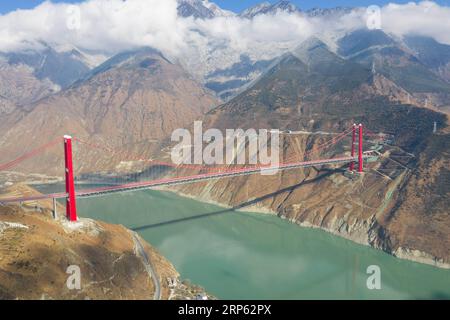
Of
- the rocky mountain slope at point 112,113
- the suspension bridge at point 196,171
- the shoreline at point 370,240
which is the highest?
the rocky mountain slope at point 112,113

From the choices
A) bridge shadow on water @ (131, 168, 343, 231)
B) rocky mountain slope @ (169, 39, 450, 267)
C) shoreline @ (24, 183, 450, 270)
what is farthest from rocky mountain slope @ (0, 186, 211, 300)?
rocky mountain slope @ (169, 39, 450, 267)

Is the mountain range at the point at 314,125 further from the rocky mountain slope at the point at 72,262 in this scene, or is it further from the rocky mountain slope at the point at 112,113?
the rocky mountain slope at the point at 72,262

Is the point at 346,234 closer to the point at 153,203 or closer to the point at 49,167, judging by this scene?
the point at 153,203

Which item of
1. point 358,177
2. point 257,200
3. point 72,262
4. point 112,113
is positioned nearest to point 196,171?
point 257,200

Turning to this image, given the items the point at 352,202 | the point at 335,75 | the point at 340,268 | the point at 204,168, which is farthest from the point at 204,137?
the point at 340,268

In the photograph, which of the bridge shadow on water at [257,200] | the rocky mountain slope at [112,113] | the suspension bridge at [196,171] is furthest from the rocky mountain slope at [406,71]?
the bridge shadow on water at [257,200]

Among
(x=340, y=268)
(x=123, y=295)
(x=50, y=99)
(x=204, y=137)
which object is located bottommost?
(x=340, y=268)
